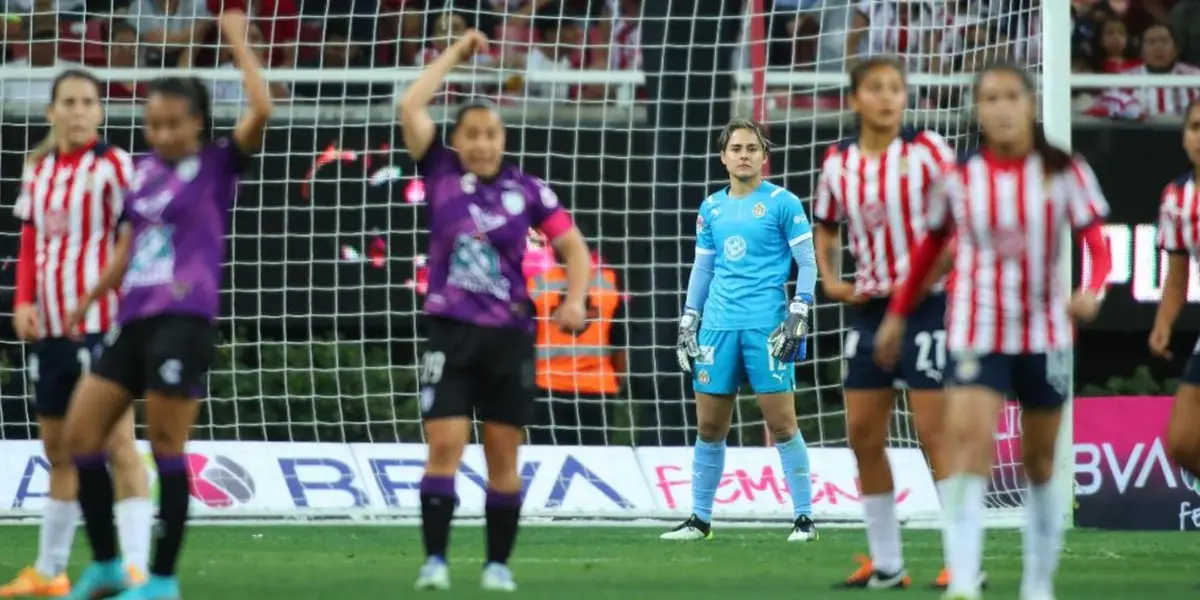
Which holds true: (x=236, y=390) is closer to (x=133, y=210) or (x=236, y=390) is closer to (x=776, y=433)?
(x=776, y=433)

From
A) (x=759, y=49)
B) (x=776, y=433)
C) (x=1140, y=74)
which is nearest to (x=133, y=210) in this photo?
(x=776, y=433)

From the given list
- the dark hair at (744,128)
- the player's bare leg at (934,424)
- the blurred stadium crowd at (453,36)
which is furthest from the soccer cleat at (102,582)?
the blurred stadium crowd at (453,36)

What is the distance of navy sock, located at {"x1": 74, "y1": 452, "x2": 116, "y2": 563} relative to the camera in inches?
263

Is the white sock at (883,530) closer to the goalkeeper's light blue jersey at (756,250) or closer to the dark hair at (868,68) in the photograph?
the dark hair at (868,68)

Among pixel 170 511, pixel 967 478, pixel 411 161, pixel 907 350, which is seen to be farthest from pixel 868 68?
pixel 411 161

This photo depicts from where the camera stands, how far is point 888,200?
748 cm

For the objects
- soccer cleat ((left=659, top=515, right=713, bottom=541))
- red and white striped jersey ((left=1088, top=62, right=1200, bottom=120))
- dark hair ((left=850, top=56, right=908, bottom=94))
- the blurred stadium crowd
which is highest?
the blurred stadium crowd

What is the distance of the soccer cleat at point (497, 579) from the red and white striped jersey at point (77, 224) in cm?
158

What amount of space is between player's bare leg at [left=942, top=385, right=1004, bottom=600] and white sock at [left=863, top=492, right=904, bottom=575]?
125 cm

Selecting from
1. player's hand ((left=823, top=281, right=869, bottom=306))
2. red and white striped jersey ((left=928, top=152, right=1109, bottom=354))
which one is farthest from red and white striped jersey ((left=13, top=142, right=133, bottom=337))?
red and white striped jersey ((left=928, top=152, right=1109, bottom=354))

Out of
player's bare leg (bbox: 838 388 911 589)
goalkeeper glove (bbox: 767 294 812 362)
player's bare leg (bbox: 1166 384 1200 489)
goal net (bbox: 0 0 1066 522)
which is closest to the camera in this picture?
player's bare leg (bbox: 838 388 911 589)

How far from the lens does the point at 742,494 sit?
12.3 meters

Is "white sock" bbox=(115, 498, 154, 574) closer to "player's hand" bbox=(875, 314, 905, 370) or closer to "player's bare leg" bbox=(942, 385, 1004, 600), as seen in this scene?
"player's hand" bbox=(875, 314, 905, 370)

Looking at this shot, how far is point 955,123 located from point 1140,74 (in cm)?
317
